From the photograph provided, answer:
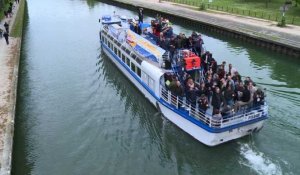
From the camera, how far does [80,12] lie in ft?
204

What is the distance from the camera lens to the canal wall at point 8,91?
1582 cm

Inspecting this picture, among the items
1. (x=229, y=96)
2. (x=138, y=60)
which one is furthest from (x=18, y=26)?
(x=229, y=96)

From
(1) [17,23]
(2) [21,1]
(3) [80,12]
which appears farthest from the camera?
(2) [21,1]

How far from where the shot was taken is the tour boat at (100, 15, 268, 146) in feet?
56.1

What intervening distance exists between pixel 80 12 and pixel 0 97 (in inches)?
1688

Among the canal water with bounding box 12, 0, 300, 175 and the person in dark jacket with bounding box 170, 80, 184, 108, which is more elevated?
the person in dark jacket with bounding box 170, 80, 184, 108

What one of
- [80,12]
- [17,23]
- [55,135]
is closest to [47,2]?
[80,12]

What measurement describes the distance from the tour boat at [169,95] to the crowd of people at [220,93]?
1.00 ft

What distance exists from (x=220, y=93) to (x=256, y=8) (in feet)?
135

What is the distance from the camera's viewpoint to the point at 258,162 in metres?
16.5

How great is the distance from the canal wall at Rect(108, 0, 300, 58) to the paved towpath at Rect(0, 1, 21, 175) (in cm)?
2452

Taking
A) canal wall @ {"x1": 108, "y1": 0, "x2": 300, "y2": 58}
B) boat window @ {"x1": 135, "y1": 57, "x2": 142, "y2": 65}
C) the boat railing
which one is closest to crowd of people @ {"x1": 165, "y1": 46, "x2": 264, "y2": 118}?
the boat railing

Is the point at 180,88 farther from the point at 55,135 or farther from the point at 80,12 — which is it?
the point at 80,12

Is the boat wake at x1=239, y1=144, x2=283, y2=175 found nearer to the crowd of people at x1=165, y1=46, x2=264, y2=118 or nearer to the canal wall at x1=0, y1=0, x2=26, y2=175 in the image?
the crowd of people at x1=165, y1=46, x2=264, y2=118
